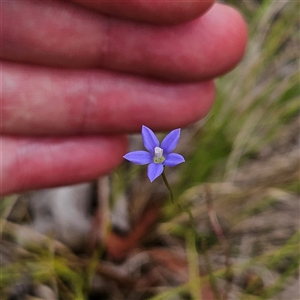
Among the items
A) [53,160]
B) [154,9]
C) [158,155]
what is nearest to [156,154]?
[158,155]

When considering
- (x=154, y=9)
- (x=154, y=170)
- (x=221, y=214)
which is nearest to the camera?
(x=154, y=170)

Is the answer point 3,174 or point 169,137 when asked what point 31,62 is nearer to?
point 3,174

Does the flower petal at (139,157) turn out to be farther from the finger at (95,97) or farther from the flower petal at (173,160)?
the finger at (95,97)

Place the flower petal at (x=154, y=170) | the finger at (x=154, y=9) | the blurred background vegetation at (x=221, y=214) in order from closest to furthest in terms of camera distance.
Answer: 1. the flower petal at (x=154, y=170)
2. the finger at (x=154, y=9)
3. the blurred background vegetation at (x=221, y=214)

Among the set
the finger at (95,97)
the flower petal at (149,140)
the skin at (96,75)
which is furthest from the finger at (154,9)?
the flower petal at (149,140)

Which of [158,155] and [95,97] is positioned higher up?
[95,97]

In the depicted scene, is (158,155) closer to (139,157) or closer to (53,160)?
(139,157)

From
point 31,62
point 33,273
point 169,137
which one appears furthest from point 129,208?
point 169,137
